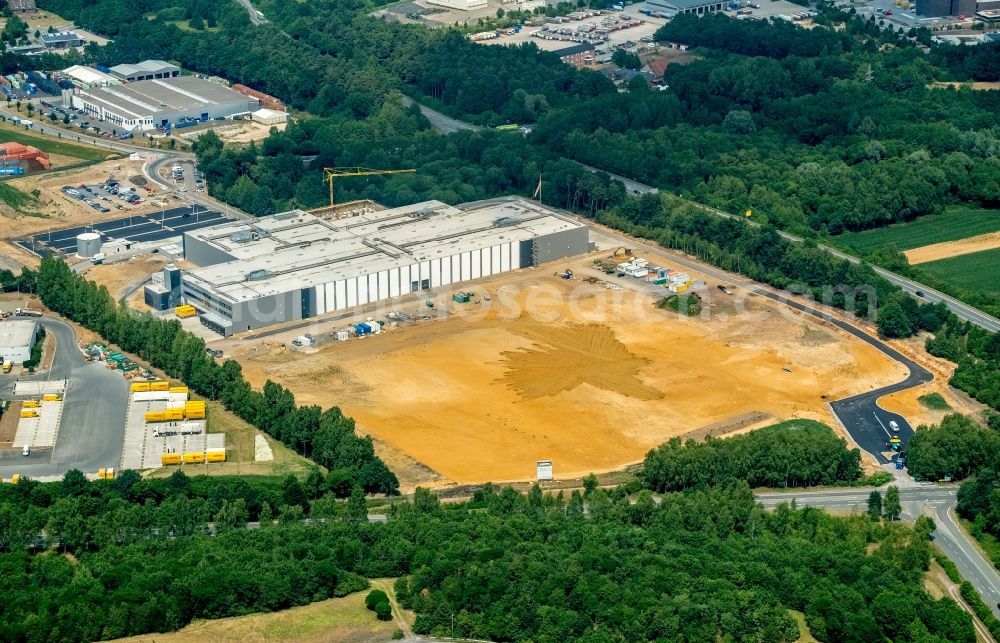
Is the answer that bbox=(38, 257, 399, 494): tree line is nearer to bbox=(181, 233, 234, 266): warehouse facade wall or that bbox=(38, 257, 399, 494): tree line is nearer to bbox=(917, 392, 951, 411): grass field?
bbox=(181, 233, 234, 266): warehouse facade wall

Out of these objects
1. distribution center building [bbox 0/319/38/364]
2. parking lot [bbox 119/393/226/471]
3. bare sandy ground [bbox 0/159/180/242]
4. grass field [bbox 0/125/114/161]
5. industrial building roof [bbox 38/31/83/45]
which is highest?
industrial building roof [bbox 38/31/83/45]

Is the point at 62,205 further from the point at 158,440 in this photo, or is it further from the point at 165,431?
the point at 158,440

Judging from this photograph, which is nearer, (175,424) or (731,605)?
(731,605)

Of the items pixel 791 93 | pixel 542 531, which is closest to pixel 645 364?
pixel 542 531

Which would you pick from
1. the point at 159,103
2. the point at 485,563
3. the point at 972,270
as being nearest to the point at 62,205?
the point at 159,103

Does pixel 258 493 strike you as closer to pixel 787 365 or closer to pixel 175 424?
pixel 175 424

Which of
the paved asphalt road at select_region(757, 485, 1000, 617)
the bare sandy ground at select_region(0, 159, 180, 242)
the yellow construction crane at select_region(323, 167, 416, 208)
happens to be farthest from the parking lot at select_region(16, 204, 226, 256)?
the paved asphalt road at select_region(757, 485, 1000, 617)

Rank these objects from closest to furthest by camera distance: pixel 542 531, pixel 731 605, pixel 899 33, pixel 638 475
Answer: pixel 731 605 → pixel 542 531 → pixel 638 475 → pixel 899 33
